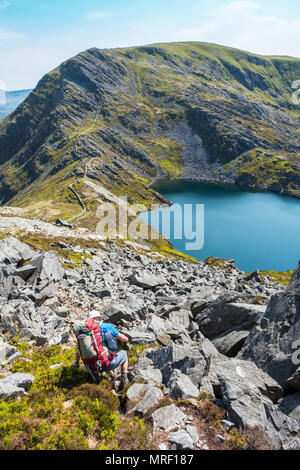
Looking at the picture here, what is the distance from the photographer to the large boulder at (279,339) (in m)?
11.4

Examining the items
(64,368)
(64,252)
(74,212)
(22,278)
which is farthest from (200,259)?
(64,368)

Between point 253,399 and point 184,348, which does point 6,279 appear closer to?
point 184,348

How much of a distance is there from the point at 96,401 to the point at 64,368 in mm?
2579

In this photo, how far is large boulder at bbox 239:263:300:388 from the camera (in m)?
11.4

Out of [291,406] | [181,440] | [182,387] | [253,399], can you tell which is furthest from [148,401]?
[291,406]

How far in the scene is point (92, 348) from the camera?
10.5m

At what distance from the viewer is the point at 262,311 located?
1619 centimetres

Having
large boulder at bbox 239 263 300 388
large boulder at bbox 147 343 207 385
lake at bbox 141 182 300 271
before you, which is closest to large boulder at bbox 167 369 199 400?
large boulder at bbox 147 343 207 385

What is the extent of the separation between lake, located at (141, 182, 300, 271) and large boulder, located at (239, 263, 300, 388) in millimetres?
82569

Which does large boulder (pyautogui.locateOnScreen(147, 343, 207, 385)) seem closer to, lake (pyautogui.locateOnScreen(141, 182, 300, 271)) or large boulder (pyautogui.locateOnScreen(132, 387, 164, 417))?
large boulder (pyautogui.locateOnScreen(132, 387, 164, 417))

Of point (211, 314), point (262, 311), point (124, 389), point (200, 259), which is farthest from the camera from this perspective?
point (200, 259)

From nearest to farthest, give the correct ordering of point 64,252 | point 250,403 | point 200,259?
point 250,403
point 64,252
point 200,259
